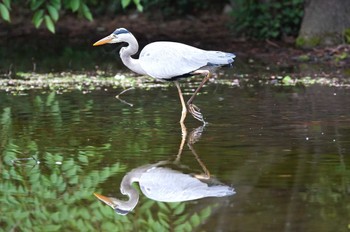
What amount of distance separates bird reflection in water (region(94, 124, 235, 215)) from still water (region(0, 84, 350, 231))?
59mm

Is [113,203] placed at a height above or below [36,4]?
below

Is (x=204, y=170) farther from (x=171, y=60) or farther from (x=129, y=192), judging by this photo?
(x=171, y=60)

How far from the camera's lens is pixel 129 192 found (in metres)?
8.12

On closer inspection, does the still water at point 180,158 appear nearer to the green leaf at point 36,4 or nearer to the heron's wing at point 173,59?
the heron's wing at point 173,59

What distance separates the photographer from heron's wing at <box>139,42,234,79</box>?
37.4 ft

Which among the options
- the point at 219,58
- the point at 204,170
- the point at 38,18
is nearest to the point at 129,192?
the point at 204,170

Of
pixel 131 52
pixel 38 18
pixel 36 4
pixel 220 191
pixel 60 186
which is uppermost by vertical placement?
pixel 36 4

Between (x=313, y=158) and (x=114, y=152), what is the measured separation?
2037mm

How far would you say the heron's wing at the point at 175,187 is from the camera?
7.95 meters

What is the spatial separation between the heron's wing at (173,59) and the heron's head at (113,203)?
361cm

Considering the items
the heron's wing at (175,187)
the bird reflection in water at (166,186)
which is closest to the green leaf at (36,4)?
the bird reflection in water at (166,186)

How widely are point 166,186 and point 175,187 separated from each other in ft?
0.34

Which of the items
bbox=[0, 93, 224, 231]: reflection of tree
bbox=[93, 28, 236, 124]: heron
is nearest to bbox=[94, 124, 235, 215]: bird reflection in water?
bbox=[0, 93, 224, 231]: reflection of tree

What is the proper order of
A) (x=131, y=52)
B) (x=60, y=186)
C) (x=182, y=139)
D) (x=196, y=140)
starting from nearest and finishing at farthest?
(x=60, y=186) < (x=196, y=140) < (x=182, y=139) < (x=131, y=52)
